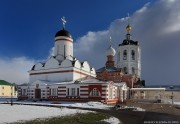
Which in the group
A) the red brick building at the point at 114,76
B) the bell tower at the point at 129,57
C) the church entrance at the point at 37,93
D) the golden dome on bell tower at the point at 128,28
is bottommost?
the church entrance at the point at 37,93

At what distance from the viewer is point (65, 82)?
1704 inches

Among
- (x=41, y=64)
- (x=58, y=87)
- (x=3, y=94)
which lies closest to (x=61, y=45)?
(x=41, y=64)

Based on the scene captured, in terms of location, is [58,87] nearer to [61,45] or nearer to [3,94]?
[61,45]

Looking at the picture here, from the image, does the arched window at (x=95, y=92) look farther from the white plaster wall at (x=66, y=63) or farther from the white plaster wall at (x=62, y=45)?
the white plaster wall at (x=62, y=45)

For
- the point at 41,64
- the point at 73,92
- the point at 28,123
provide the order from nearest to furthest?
1. the point at 28,123
2. the point at 73,92
3. the point at 41,64

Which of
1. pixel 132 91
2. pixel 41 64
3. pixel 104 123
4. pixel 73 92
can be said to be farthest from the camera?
pixel 132 91

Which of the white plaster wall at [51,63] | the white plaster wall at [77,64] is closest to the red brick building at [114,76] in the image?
the white plaster wall at [77,64]

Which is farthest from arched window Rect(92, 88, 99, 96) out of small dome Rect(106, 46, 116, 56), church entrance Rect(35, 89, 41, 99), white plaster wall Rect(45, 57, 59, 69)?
small dome Rect(106, 46, 116, 56)

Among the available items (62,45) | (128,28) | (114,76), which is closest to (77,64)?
(62,45)

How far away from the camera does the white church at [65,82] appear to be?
39.5 m

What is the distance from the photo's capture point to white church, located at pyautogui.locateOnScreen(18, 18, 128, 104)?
3947cm

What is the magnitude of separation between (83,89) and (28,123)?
86.0ft

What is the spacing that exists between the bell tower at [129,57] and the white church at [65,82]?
60.7 feet

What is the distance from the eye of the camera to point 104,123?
15.5 metres
